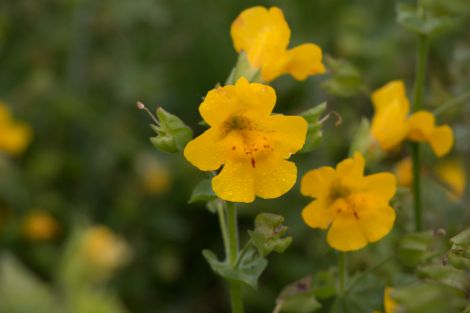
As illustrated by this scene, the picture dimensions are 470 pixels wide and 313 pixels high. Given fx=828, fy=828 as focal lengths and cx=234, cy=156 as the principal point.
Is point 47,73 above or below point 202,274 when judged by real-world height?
above

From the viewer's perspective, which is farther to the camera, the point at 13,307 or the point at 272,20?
the point at 13,307

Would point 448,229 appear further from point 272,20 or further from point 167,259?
point 167,259

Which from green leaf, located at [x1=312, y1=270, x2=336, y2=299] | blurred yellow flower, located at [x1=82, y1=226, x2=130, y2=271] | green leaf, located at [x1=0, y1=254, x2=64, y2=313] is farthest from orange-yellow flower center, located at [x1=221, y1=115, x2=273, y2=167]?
blurred yellow flower, located at [x1=82, y1=226, x2=130, y2=271]

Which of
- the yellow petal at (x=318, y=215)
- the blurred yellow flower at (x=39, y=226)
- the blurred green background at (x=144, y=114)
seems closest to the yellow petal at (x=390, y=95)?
the yellow petal at (x=318, y=215)

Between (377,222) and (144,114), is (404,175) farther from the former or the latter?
(144,114)

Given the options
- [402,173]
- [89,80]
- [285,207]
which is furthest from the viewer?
[89,80]

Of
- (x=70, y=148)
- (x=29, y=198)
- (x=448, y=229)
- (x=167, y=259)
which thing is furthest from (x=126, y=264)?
(x=448, y=229)

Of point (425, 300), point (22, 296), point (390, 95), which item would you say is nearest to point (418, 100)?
point (390, 95)

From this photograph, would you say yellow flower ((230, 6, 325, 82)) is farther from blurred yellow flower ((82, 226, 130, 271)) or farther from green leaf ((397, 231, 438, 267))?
blurred yellow flower ((82, 226, 130, 271))
